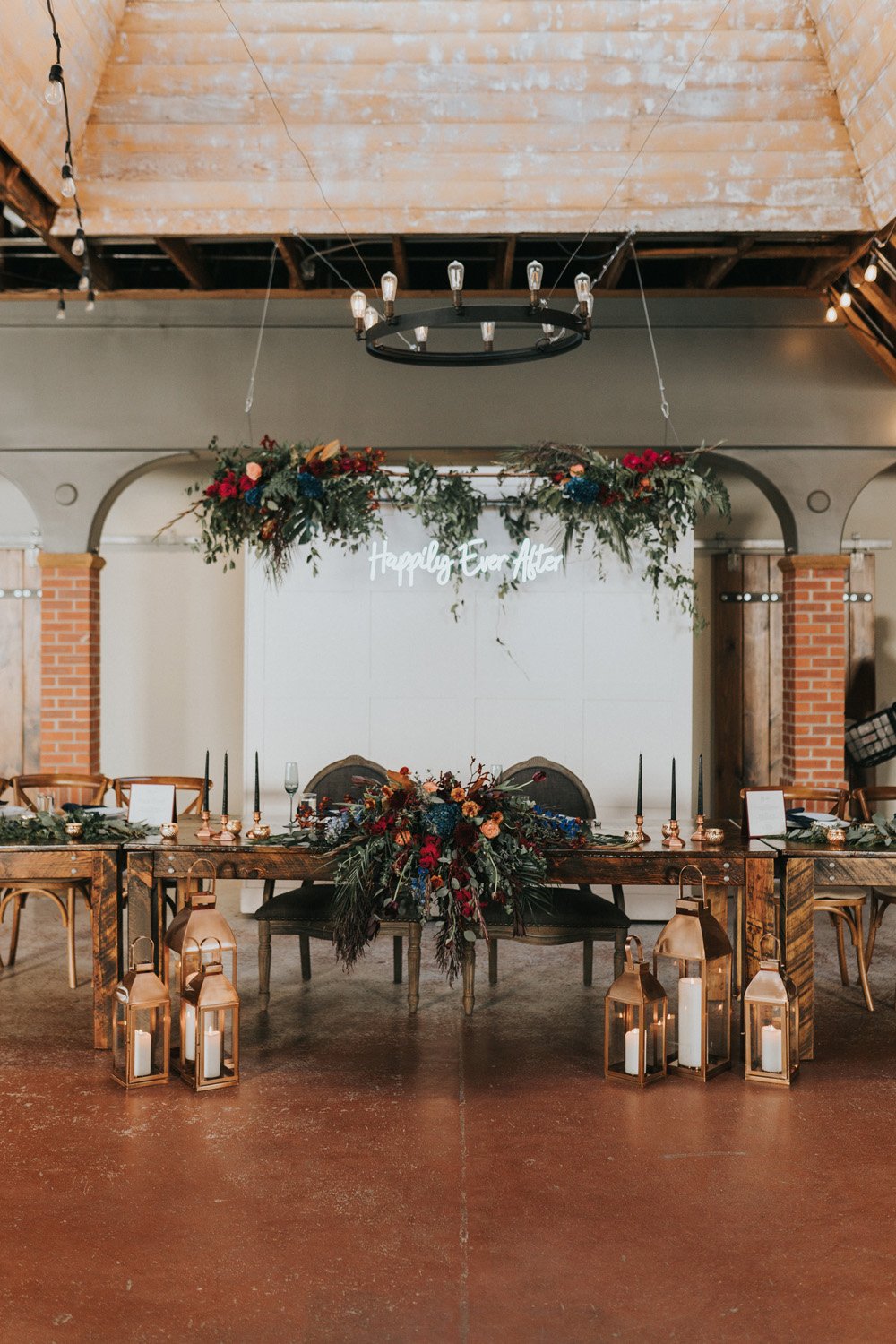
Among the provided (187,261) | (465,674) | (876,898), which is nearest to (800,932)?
(876,898)

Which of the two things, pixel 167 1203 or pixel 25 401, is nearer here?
pixel 167 1203

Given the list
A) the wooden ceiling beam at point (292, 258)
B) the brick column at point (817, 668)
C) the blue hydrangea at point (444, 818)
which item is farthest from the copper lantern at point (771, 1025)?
the wooden ceiling beam at point (292, 258)

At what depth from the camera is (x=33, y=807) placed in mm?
4949

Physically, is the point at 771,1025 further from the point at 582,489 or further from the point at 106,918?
the point at 582,489

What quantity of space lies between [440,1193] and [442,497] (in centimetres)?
359

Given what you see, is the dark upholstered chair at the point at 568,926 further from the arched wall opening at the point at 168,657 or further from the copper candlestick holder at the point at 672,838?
the arched wall opening at the point at 168,657

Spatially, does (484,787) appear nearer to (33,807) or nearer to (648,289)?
(33,807)

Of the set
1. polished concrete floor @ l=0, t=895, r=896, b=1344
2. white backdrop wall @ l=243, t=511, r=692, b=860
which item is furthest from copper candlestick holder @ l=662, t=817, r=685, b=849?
white backdrop wall @ l=243, t=511, r=692, b=860

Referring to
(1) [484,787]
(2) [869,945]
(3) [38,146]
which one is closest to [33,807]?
(1) [484,787]

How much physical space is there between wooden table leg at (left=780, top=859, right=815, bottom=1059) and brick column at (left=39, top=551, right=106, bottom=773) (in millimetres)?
4419

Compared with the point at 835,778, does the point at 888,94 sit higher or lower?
higher

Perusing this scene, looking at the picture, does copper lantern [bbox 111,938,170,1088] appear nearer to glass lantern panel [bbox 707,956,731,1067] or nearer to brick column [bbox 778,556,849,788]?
glass lantern panel [bbox 707,956,731,1067]

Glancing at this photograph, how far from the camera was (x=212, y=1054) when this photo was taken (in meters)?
3.70

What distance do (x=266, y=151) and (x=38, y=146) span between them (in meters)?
1.04
